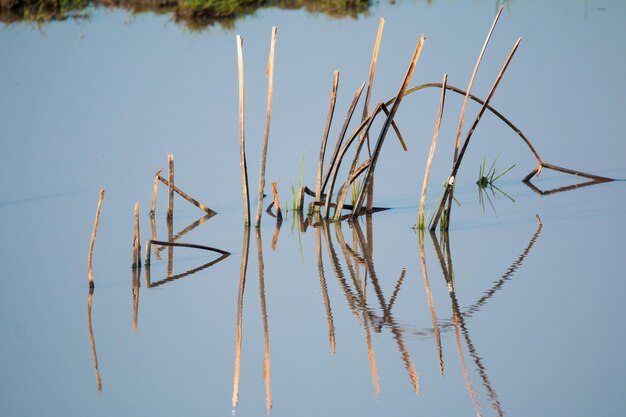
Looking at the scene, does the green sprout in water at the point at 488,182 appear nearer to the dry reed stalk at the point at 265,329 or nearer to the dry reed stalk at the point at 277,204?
the dry reed stalk at the point at 277,204

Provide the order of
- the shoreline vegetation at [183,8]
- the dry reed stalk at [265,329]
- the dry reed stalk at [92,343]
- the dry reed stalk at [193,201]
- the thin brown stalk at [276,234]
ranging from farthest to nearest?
the shoreline vegetation at [183,8] → the dry reed stalk at [193,201] → the thin brown stalk at [276,234] → the dry reed stalk at [92,343] → the dry reed stalk at [265,329]

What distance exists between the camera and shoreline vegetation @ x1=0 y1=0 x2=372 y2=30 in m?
12.2

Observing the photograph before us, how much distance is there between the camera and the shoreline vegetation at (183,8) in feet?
39.9

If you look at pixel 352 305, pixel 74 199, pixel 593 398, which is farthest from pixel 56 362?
pixel 74 199

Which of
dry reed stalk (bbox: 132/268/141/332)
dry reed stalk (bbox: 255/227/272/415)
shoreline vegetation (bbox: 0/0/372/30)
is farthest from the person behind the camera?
shoreline vegetation (bbox: 0/0/372/30)

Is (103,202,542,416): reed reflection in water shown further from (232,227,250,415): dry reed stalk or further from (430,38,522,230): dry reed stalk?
(430,38,522,230): dry reed stalk

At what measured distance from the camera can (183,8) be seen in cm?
1217

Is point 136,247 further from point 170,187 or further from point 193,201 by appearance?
point 193,201

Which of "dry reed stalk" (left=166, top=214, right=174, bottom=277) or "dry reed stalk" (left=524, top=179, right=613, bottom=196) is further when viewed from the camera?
"dry reed stalk" (left=524, top=179, right=613, bottom=196)

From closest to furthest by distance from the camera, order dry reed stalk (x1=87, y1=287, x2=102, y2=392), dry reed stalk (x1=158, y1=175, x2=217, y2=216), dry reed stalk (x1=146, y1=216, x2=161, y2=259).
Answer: dry reed stalk (x1=87, y1=287, x2=102, y2=392)
dry reed stalk (x1=146, y1=216, x2=161, y2=259)
dry reed stalk (x1=158, y1=175, x2=217, y2=216)

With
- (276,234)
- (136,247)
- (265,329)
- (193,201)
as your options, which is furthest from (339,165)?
(265,329)

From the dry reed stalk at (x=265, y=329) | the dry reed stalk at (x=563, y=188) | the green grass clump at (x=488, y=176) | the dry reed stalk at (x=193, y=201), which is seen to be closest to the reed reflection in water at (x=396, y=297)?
the dry reed stalk at (x=265, y=329)

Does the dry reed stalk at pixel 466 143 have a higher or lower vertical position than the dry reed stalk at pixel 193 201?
higher

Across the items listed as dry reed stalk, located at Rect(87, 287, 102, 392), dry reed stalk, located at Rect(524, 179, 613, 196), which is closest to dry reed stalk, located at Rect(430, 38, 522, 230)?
dry reed stalk, located at Rect(524, 179, 613, 196)
